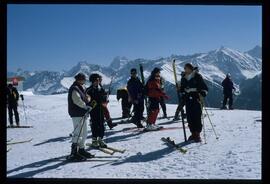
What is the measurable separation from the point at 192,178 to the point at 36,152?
14.2 ft

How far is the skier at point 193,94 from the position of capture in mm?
9664

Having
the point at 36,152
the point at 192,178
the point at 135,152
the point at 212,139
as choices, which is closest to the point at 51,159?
the point at 36,152

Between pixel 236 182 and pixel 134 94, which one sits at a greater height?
pixel 134 94

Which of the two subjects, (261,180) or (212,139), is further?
(212,139)

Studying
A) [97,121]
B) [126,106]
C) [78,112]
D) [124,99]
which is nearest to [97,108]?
[97,121]

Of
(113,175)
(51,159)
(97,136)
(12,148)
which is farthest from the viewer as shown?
(12,148)

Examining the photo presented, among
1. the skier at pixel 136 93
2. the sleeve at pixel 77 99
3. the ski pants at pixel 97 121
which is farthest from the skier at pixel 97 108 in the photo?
the skier at pixel 136 93

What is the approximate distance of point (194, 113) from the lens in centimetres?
976

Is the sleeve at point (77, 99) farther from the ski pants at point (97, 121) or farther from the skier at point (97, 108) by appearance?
the ski pants at point (97, 121)

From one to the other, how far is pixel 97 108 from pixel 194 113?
227cm

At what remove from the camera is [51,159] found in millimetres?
8922

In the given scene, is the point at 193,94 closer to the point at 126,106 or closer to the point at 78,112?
the point at 78,112

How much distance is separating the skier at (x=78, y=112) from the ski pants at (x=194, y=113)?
2514 millimetres

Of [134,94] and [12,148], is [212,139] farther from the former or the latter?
[12,148]
